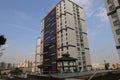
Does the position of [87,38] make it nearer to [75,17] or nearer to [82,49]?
[82,49]

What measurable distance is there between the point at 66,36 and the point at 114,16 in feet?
92.2

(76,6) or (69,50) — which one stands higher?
(76,6)

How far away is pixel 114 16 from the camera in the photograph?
121 feet

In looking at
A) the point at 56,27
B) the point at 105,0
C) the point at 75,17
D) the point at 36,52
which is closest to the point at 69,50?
the point at 56,27

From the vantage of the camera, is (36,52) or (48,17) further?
(36,52)

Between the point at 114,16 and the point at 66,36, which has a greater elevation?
the point at 114,16

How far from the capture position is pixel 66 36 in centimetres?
6066

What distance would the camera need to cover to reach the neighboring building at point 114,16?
34.5 meters

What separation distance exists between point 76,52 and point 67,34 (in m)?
10.5

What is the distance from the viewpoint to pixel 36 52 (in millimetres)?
99875

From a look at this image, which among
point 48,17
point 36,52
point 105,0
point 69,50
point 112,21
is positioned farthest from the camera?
point 36,52

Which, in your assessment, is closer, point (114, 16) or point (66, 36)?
point (114, 16)

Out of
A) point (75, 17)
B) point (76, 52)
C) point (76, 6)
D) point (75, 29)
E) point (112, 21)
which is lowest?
point (76, 52)

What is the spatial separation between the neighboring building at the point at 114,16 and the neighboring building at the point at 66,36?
83.7 ft
